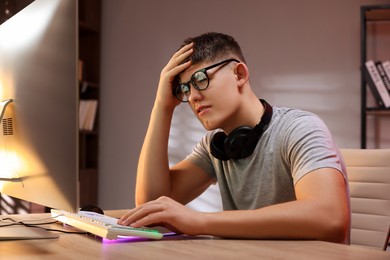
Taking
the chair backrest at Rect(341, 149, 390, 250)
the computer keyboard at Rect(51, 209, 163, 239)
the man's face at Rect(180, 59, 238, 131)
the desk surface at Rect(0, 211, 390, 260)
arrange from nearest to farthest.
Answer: the desk surface at Rect(0, 211, 390, 260)
the computer keyboard at Rect(51, 209, 163, 239)
the man's face at Rect(180, 59, 238, 131)
the chair backrest at Rect(341, 149, 390, 250)

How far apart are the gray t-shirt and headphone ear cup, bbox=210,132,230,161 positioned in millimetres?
53

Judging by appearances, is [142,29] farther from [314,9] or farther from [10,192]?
[10,192]

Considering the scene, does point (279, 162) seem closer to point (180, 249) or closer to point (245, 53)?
point (180, 249)

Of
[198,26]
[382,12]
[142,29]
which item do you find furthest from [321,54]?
[142,29]

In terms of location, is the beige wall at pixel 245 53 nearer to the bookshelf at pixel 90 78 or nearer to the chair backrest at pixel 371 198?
the bookshelf at pixel 90 78

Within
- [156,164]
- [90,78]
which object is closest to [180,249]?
[156,164]

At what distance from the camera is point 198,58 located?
1.44 metres

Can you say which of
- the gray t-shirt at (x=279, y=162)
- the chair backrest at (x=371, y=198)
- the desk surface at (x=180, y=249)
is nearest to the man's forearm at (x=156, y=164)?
the gray t-shirt at (x=279, y=162)

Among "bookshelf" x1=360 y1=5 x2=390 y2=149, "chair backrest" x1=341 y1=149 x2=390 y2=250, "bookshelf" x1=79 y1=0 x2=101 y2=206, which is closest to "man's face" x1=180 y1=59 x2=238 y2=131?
"chair backrest" x1=341 y1=149 x2=390 y2=250

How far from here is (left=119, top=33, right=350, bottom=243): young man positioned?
1.15 m

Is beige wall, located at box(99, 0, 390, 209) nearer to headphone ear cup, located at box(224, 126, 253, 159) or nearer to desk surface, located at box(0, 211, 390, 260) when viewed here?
headphone ear cup, located at box(224, 126, 253, 159)

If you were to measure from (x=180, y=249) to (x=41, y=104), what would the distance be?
0.38 meters

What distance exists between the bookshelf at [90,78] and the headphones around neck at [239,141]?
276 cm

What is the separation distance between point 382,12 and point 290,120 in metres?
2.12
